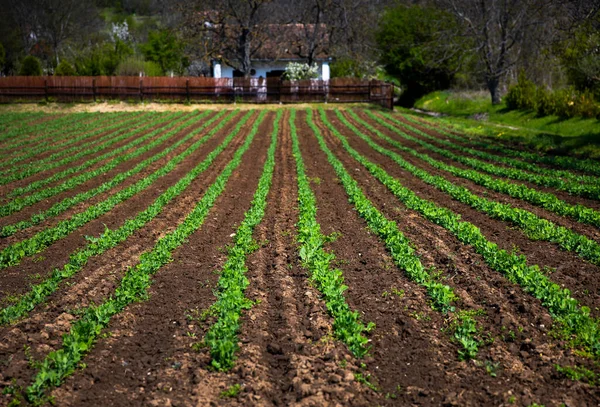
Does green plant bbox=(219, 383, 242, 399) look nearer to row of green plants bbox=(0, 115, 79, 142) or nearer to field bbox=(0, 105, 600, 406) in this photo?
field bbox=(0, 105, 600, 406)

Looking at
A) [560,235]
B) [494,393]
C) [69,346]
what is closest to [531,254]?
[560,235]

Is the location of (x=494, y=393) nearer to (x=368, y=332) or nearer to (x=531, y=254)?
(x=368, y=332)

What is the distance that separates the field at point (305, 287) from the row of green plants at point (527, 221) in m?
0.04

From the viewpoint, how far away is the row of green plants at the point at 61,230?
7699 millimetres

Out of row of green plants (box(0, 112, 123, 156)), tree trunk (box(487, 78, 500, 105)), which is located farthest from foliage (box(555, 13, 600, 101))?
row of green plants (box(0, 112, 123, 156))

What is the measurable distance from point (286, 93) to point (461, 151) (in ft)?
79.1

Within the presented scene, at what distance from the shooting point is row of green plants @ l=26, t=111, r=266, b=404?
169 inches

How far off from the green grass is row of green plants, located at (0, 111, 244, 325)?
503 inches

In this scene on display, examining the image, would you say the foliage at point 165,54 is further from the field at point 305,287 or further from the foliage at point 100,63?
the field at point 305,287

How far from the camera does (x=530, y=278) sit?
613 cm

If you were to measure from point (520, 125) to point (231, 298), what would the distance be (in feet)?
78.2

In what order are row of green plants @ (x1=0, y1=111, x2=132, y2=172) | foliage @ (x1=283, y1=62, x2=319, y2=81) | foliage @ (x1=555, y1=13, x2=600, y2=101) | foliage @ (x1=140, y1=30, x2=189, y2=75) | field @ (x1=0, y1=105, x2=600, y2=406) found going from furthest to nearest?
foliage @ (x1=140, y1=30, x2=189, y2=75) → foliage @ (x1=283, y1=62, x2=319, y2=81) → foliage @ (x1=555, y1=13, x2=600, y2=101) → row of green plants @ (x1=0, y1=111, x2=132, y2=172) → field @ (x1=0, y1=105, x2=600, y2=406)

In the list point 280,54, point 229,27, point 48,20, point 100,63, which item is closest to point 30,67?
point 100,63

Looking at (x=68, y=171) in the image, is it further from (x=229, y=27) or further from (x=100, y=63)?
(x=100, y=63)
